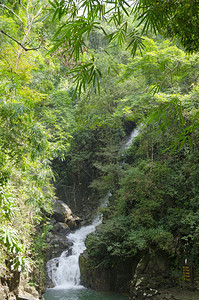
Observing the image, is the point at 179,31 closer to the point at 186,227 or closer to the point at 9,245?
the point at 9,245

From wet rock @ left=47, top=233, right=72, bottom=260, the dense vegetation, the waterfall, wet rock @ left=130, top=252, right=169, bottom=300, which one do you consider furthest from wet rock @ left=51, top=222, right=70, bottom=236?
wet rock @ left=130, top=252, right=169, bottom=300

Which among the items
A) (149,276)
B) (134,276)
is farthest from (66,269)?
(149,276)

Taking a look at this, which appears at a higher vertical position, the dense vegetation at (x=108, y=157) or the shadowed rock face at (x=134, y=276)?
the dense vegetation at (x=108, y=157)

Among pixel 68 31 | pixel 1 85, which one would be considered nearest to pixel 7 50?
pixel 1 85

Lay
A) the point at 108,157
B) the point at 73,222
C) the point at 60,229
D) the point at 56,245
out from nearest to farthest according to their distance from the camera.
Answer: the point at 56,245 → the point at 108,157 → the point at 60,229 → the point at 73,222

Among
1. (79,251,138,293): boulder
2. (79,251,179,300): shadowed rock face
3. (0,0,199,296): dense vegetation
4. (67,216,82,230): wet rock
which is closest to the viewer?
(0,0,199,296): dense vegetation

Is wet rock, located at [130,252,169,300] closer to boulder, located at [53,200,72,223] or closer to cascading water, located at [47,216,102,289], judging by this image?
cascading water, located at [47,216,102,289]

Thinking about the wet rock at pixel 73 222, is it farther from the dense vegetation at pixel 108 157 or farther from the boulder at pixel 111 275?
the boulder at pixel 111 275

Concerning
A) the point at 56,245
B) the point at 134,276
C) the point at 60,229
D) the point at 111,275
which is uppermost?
the point at 60,229

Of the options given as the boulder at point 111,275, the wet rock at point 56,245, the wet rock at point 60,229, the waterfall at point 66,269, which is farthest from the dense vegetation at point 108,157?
the wet rock at point 60,229

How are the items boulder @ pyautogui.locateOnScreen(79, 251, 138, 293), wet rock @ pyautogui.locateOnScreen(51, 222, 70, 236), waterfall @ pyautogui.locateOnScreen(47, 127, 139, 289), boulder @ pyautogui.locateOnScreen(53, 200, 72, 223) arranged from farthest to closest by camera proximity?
boulder @ pyautogui.locateOnScreen(53, 200, 72, 223)
wet rock @ pyautogui.locateOnScreen(51, 222, 70, 236)
waterfall @ pyautogui.locateOnScreen(47, 127, 139, 289)
boulder @ pyautogui.locateOnScreen(79, 251, 138, 293)

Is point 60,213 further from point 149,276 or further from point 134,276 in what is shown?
point 149,276

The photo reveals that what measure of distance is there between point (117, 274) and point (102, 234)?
5.05 ft

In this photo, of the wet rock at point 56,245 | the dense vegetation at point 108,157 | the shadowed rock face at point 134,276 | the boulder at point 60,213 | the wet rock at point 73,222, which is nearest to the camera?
the dense vegetation at point 108,157
